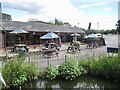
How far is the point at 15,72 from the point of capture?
944 cm

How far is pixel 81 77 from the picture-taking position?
11.4 metres

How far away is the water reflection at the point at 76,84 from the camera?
33.1 feet

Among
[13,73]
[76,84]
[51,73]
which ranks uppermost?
[13,73]

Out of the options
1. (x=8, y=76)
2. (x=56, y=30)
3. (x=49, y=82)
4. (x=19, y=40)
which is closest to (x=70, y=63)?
(x=49, y=82)

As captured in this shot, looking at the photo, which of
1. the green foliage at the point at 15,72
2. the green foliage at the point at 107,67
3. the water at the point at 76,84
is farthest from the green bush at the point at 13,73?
the green foliage at the point at 107,67

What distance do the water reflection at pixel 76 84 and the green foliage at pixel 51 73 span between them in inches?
9.6

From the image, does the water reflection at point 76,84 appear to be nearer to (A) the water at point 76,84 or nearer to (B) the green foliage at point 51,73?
(A) the water at point 76,84

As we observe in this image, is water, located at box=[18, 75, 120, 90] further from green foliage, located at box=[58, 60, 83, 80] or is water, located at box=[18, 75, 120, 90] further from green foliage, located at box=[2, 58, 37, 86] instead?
green foliage, located at box=[2, 58, 37, 86]

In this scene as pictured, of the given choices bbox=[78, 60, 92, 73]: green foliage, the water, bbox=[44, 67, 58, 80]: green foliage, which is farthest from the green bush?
bbox=[78, 60, 92, 73]: green foliage

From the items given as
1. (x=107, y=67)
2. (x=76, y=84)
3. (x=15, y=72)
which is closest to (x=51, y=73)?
(x=76, y=84)

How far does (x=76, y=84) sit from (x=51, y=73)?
55.3 inches

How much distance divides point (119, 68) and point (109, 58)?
33.3 inches

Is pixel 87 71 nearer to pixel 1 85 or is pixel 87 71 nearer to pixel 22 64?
pixel 22 64

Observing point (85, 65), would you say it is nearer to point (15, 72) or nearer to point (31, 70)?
point (31, 70)
